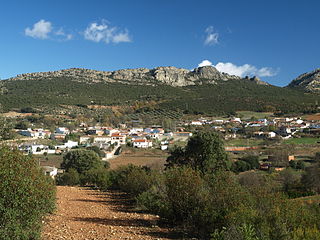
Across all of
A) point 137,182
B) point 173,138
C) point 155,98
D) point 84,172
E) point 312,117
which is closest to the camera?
point 137,182

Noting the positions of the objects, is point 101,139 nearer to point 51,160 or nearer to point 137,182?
point 51,160

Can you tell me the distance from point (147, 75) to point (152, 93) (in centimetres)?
4582

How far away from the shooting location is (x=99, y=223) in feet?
43.7

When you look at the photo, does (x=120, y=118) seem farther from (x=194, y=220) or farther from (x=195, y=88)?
(x=194, y=220)

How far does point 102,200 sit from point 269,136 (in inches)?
2264

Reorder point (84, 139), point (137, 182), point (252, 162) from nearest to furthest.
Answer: point (137, 182) < point (252, 162) < point (84, 139)

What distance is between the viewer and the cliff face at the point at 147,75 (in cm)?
15238

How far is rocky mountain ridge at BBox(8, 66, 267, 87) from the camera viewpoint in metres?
152

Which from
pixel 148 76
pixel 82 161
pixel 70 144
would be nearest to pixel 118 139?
pixel 70 144

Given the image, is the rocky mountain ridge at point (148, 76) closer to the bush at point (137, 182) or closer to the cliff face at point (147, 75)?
the cliff face at point (147, 75)

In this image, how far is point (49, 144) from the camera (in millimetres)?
65438

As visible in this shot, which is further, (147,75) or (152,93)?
(147,75)

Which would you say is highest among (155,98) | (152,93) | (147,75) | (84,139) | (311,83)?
(147,75)

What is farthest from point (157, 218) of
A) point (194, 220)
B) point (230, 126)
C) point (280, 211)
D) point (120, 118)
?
point (120, 118)
